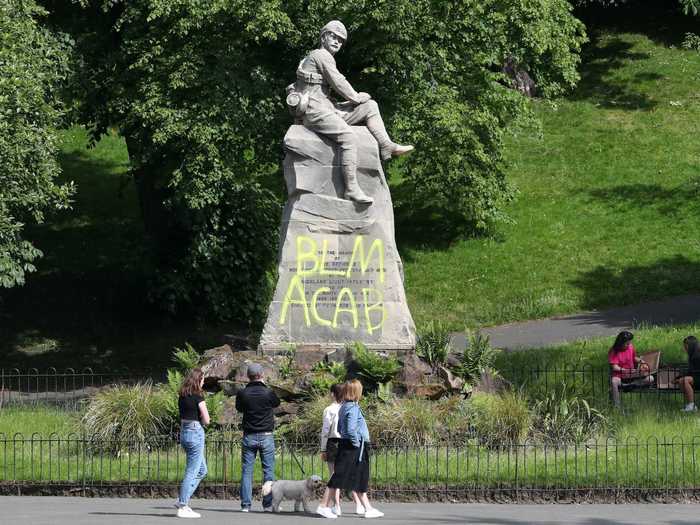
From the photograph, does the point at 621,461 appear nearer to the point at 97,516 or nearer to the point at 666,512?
the point at 666,512

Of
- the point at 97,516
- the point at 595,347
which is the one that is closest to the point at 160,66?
the point at 595,347

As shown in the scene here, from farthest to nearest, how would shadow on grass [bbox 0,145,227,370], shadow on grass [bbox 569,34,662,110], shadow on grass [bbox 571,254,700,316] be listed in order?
shadow on grass [bbox 569,34,662,110]
shadow on grass [bbox 571,254,700,316]
shadow on grass [bbox 0,145,227,370]

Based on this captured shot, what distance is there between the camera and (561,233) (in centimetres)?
3325

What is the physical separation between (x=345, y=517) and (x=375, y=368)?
4.39 meters

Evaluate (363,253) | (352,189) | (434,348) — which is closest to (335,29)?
(352,189)

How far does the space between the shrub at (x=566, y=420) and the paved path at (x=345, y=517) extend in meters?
2.43

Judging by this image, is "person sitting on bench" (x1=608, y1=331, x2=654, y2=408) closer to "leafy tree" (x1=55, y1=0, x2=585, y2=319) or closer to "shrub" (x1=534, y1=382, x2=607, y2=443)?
"shrub" (x1=534, y1=382, x2=607, y2=443)

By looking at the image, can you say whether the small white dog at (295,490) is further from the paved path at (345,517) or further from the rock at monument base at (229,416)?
the rock at monument base at (229,416)

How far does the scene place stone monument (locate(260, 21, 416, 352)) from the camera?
19.1m

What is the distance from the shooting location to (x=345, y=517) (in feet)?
44.3

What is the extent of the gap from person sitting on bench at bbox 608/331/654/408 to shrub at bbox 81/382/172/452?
6.29 m

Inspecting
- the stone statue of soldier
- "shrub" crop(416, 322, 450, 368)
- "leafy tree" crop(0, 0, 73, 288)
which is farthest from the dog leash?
"leafy tree" crop(0, 0, 73, 288)

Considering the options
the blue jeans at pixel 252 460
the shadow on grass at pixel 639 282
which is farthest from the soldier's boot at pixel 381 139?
the shadow on grass at pixel 639 282

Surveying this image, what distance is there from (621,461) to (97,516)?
18.8ft
